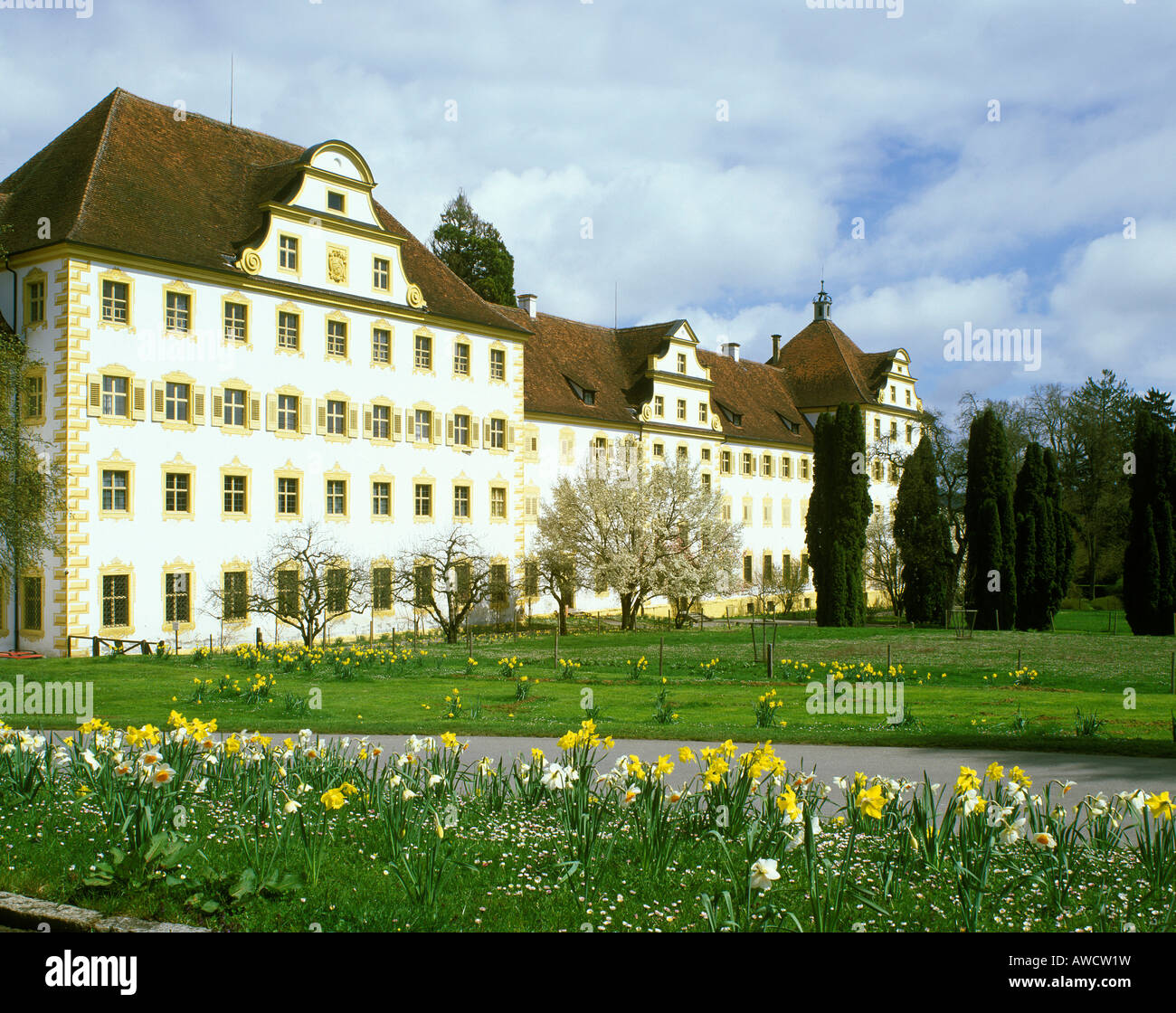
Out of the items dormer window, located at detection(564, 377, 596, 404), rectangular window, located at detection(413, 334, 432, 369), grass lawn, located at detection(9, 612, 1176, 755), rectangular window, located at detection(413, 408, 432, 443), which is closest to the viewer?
grass lawn, located at detection(9, 612, 1176, 755)

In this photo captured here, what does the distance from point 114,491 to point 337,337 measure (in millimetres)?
9550

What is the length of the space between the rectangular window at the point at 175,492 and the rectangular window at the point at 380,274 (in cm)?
1012

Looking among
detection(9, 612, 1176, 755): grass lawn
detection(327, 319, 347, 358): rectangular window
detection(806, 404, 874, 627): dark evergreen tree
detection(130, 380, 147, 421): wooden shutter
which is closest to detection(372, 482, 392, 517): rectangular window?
detection(327, 319, 347, 358): rectangular window

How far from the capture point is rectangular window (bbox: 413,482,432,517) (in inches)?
1494

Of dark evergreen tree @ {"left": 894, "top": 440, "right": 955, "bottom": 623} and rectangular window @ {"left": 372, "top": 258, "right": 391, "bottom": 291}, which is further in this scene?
dark evergreen tree @ {"left": 894, "top": 440, "right": 955, "bottom": 623}

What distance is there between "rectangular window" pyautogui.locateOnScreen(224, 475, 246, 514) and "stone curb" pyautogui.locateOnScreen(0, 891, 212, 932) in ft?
87.8

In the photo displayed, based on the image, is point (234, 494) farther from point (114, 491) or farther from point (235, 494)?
point (114, 491)

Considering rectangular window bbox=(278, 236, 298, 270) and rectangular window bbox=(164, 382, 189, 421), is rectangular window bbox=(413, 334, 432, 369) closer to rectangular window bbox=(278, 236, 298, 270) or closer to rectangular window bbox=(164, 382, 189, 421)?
rectangular window bbox=(278, 236, 298, 270)

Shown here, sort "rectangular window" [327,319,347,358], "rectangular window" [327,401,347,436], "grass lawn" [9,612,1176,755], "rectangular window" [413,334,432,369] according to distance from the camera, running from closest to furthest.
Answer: "grass lawn" [9,612,1176,755] < "rectangular window" [327,401,347,436] < "rectangular window" [327,319,347,358] < "rectangular window" [413,334,432,369]

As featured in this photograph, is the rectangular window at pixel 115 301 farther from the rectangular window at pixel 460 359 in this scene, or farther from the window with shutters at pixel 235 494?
the rectangular window at pixel 460 359

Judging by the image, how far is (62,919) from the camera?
5.75 metres

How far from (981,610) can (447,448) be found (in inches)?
842

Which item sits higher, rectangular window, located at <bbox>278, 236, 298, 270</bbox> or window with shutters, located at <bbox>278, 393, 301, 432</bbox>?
rectangular window, located at <bbox>278, 236, 298, 270</bbox>

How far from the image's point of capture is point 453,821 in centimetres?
652
